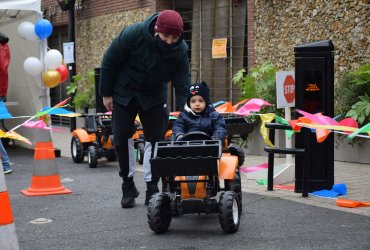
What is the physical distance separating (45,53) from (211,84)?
4061 millimetres

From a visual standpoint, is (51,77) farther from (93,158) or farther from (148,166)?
(148,166)

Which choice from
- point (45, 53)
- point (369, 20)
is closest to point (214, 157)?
point (369, 20)

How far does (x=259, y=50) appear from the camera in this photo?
1298 cm

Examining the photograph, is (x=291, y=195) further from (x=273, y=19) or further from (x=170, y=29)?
(x=273, y=19)

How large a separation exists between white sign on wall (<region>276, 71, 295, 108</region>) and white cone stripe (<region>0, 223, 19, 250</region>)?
490 cm

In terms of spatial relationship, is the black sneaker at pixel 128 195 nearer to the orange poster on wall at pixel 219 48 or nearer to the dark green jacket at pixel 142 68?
the dark green jacket at pixel 142 68

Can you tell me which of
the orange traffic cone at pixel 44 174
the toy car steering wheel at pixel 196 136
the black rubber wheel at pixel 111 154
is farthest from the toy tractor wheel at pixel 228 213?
the black rubber wheel at pixel 111 154

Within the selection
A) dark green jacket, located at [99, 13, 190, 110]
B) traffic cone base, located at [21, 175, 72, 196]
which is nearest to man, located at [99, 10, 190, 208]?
dark green jacket, located at [99, 13, 190, 110]

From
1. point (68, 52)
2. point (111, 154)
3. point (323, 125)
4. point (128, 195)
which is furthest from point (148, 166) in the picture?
point (68, 52)

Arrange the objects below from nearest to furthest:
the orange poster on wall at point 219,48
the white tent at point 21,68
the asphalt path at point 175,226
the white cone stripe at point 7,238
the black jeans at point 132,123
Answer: the white cone stripe at point 7,238 < the asphalt path at point 175,226 < the black jeans at point 132,123 < the white tent at point 21,68 < the orange poster on wall at point 219,48

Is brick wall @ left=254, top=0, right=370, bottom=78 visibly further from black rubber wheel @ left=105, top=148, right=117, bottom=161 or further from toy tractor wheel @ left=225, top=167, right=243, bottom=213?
toy tractor wheel @ left=225, top=167, right=243, bottom=213

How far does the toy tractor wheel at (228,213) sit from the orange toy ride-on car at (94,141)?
203 inches

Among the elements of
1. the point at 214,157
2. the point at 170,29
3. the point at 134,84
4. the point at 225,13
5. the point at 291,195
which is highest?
the point at 225,13

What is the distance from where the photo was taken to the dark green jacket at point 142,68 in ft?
21.4
